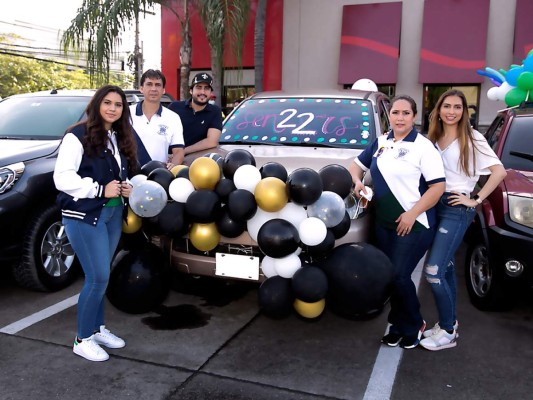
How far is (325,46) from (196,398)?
1461 cm

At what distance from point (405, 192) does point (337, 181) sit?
1.41ft

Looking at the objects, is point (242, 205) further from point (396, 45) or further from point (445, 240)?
point (396, 45)

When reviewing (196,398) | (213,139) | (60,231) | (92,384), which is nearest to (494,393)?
(196,398)

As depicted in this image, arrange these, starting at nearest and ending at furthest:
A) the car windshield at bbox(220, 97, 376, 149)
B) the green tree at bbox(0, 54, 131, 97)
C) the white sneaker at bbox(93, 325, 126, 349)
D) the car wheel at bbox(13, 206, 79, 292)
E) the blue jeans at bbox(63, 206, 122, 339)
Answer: the blue jeans at bbox(63, 206, 122, 339) → the white sneaker at bbox(93, 325, 126, 349) → the car wheel at bbox(13, 206, 79, 292) → the car windshield at bbox(220, 97, 376, 149) → the green tree at bbox(0, 54, 131, 97)

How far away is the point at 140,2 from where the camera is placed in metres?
11.9

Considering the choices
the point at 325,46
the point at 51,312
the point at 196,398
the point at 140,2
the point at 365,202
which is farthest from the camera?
the point at 325,46

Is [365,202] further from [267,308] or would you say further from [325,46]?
[325,46]

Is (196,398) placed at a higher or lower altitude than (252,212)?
lower

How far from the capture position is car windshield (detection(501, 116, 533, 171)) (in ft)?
13.8

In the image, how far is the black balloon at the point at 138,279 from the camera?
3.52 metres

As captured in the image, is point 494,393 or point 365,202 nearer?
point 494,393

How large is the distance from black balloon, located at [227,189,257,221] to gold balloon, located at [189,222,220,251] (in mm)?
216

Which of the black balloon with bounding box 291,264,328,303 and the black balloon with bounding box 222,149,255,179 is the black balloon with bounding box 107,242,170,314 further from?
the black balloon with bounding box 291,264,328,303

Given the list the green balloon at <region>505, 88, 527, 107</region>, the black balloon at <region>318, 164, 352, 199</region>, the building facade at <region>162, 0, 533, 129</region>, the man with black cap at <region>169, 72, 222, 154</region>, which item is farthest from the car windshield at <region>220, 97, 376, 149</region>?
the building facade at <region>162, 0, 533, 129</region>
